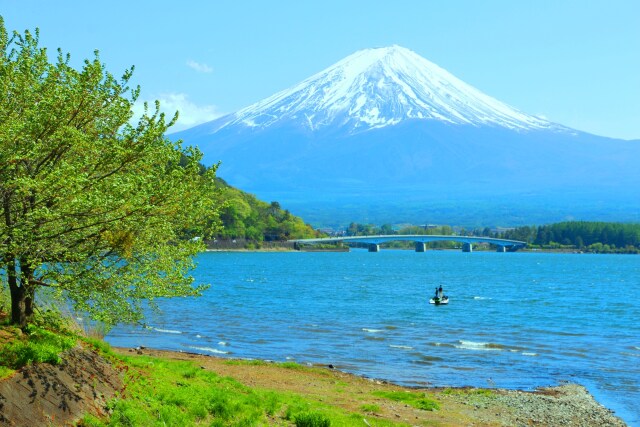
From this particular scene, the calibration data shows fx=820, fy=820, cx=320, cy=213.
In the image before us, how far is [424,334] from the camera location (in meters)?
43.2

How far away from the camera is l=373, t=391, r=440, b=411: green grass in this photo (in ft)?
74.1

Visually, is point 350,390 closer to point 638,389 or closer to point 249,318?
point 638,389

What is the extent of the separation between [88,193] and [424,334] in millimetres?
31507

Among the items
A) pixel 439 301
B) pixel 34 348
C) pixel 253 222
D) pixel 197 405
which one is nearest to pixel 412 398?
pixel 197 405

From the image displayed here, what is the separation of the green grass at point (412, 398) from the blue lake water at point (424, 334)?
3618mm

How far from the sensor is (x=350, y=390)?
80.7 feet

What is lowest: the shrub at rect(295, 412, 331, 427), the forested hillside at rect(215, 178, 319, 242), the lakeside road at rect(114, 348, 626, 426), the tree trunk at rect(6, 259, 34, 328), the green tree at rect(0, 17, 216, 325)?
the lakeside road at rect(114, 348, 626, 426)

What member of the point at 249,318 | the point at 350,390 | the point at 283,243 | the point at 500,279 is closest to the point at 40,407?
the point at 350,390

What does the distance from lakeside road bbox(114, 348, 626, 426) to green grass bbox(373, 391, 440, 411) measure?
270 millimetres

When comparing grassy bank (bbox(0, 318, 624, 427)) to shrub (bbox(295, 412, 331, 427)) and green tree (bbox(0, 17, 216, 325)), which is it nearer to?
shrub (bbox(295, 412, 331, 427))

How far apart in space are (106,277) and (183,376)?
12.9ft

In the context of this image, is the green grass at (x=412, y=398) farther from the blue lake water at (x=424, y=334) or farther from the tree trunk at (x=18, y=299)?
the tree trunk at (x=18, y=299)

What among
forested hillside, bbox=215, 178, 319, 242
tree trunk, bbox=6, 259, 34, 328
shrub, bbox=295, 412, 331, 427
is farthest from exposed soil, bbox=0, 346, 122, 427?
forested hillside, bbox=215, 178, 319, 242

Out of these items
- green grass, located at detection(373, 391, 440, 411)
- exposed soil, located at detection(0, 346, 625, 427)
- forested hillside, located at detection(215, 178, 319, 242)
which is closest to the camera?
exposed soil, located at detection(0, 346, 625, 427)
